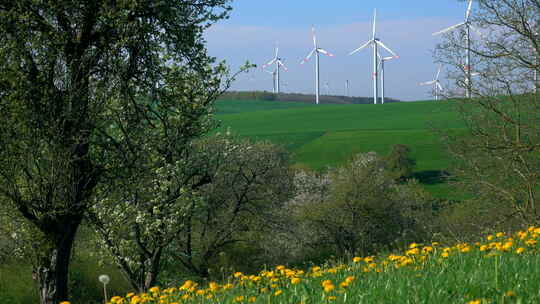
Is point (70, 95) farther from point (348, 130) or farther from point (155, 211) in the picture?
point (348, 130)

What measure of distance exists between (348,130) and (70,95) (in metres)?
69.2

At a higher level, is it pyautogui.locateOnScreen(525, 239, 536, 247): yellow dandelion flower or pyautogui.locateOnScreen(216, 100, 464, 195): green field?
pyautogui.locateOnScreen(525, 239, 536, 247): yellow dandelion flower

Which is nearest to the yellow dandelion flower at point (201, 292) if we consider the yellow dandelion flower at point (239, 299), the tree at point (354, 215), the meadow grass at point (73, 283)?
the yellow dandelion flower at point (239, 299)

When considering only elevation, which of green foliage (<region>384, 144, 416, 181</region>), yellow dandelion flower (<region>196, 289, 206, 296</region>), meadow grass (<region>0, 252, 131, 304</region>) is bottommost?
meadow grass (<region>0, 252, 131, 304</region>)

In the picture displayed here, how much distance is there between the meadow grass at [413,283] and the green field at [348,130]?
43.2 metres

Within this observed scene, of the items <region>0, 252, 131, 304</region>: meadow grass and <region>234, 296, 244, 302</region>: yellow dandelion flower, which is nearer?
<region>234, 296, 244, 302</region>: yellow dandelion flower

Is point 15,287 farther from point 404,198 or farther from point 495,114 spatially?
point 404,198

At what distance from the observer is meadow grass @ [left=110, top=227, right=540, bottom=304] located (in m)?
4.83

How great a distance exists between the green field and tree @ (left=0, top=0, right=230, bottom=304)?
121 feet

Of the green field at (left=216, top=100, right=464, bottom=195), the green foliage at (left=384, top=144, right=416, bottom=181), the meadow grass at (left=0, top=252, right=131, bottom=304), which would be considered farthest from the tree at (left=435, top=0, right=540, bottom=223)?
the green foliage at (left=384, top=144, right=416, bottom=181)

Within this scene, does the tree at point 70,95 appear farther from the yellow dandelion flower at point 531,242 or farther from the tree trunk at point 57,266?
the yellow dandelion flower at point 531,242

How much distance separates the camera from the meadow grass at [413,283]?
483 centimetres

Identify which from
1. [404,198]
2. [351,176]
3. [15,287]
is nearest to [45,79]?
[15,287]

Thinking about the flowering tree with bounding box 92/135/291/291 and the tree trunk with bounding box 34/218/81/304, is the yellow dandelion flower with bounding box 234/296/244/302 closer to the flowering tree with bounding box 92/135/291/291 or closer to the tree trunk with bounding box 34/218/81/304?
the tree trunk with bounding box 34/218/81/304
